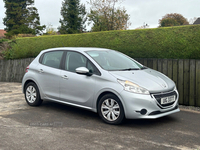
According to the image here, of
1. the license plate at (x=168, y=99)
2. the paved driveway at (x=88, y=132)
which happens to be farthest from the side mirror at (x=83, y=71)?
the license plate at (x=168, y=99)

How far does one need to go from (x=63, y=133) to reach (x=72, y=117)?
1243 mm

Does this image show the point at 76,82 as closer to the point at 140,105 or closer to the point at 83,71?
the point at 83,71

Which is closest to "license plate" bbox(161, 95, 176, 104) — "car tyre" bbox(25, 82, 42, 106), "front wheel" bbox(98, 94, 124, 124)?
"front wheel" bbox(98, 94, 124, 124)

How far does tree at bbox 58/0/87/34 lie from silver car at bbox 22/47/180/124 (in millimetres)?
37079

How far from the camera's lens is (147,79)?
5.36m

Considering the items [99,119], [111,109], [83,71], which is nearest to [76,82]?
[83,71]

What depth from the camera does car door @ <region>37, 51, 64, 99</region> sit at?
251 inches

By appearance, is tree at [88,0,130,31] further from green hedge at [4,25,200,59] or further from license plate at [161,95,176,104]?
license plate at [161,95,176,104]

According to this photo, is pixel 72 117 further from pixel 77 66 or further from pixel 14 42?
pixel 14 42

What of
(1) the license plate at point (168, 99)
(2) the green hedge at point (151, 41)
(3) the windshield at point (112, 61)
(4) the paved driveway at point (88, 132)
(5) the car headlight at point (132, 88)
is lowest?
(4) the paved driveway at point (88, 132)

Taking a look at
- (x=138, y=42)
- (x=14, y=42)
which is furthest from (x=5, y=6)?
(x=138, y=42)

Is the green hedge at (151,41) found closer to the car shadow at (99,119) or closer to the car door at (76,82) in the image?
the car door at (76,82)

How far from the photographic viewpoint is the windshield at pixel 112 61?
19.0 ft

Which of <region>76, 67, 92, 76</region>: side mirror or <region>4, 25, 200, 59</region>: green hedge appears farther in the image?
<region>4, 25, 200, 59</region>: green hedge
